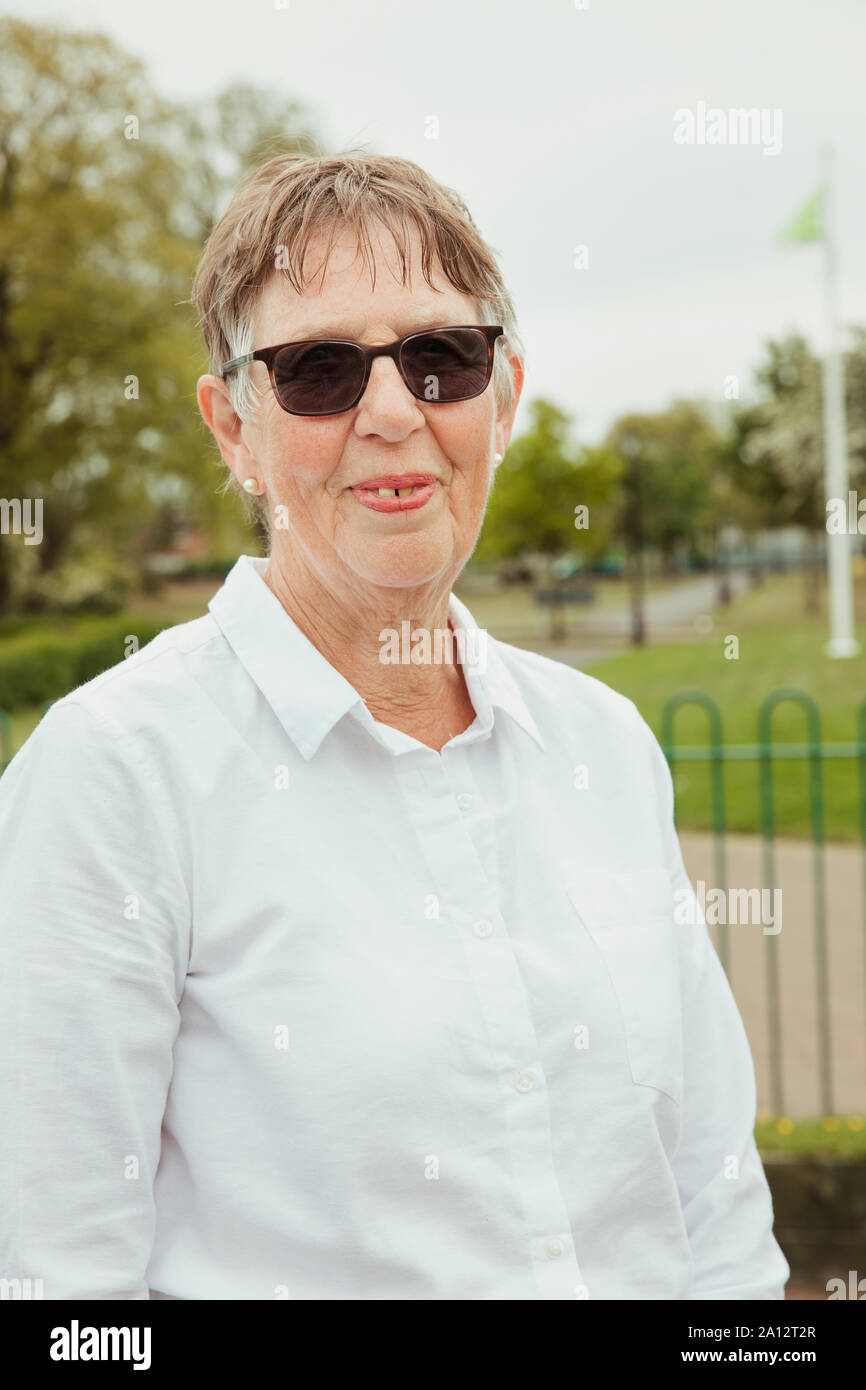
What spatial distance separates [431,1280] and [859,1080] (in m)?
4.03

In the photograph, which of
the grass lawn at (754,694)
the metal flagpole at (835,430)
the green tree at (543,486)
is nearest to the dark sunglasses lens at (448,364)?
the grass lawn at (754,694)

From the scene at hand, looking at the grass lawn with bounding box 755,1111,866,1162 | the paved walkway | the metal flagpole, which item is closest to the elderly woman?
the grass lawn with bounding box 755,1111,866,1162

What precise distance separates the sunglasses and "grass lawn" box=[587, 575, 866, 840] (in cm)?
542

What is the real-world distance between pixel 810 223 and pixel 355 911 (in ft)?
71.9

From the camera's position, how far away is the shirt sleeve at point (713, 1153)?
172cm

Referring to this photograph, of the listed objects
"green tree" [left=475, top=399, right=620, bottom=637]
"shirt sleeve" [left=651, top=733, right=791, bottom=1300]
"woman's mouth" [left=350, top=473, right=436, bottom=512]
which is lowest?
"shirt sleeve" [left=651, top=733, right=791, bottom=1300]

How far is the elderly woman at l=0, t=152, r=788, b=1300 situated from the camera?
1.31 metres

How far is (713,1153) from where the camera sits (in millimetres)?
1739

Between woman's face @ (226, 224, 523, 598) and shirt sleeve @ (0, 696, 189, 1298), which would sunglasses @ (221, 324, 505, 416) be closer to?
woman's face @ (226, 224, 523, 598)

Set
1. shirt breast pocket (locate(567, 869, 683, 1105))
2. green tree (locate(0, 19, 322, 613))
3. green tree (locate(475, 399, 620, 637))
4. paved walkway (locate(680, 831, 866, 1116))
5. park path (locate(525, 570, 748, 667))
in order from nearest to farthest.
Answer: shirt breast pocket (locate(567, 869, 683, 1105))
paved walkway (locate(680, 831, 866, 1116))
green tree (locate(0, 19, 322, 613))
green tree (locate(475, 399, 620, 637))
park path (locate(525, 570, 748, 667))

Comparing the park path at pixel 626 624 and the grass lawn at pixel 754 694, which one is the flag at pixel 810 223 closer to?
the grass lawn at pixel 754 694

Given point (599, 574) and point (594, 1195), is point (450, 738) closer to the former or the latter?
point (594, 1195)

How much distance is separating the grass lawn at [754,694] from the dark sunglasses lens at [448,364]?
5.39 meters

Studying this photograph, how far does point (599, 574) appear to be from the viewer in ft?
142
